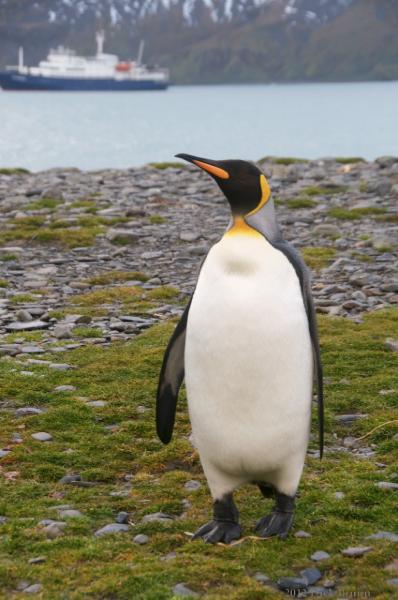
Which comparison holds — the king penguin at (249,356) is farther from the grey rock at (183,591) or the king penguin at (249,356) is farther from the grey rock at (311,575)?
the grey rock at (183,591)

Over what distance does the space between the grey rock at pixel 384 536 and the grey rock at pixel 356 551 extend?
16 centimetres

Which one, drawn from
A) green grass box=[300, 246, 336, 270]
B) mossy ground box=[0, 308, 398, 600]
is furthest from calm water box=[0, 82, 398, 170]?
mossy ground box=[0, 308, 398, 600]

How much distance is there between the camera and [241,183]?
14.8 ft

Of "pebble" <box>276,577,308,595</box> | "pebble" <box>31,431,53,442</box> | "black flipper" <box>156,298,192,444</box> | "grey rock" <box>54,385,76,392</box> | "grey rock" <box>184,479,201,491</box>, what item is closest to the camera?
"pebble" <box>276,577,308,595</box>

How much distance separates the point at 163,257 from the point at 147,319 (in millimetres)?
3330

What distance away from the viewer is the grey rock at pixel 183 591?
3.91 m

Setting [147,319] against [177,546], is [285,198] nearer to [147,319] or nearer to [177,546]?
[147,319]

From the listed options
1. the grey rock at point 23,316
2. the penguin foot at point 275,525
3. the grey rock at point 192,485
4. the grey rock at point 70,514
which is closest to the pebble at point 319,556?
the penguin foot at point 275,525

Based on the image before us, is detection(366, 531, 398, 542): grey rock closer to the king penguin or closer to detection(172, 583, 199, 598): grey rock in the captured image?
the king penguin

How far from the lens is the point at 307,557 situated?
434cm

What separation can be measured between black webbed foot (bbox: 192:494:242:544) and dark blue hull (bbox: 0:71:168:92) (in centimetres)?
12575

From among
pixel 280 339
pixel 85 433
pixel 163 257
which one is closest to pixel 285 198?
pixel 163 257

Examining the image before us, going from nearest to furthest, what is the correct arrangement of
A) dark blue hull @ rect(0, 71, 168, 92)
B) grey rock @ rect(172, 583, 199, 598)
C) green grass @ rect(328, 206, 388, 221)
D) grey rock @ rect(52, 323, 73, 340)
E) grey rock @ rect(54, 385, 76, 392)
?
1. grey rock @ rect(172, 583, 199, 598)
2. grey rock @ rect(54, 385, 76, 392)
3. grey rock @ rect(52, 323, 73, 340)
4. green grass @ rect(328, 206, 388, 221)
5. dark blue hull @ rect(0, 71, 168, 92)

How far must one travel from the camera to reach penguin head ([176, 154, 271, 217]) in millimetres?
4449
